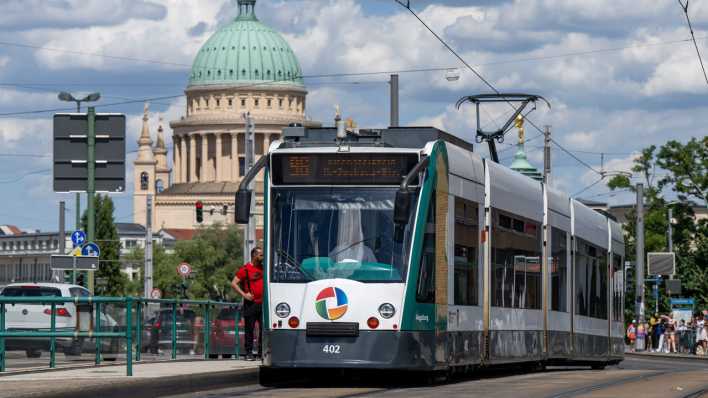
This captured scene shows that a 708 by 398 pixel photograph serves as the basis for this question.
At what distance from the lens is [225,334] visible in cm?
2872

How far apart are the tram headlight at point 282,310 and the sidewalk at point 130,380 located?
1124 mm

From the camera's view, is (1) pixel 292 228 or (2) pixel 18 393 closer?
(2) pixel 18 393

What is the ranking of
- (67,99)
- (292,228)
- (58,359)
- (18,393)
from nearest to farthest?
(18,393), (292,228), (58,359), (67,99)

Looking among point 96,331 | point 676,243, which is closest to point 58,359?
point 96,331

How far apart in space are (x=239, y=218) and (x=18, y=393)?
470 cm

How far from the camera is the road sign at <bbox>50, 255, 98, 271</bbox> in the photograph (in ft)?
132

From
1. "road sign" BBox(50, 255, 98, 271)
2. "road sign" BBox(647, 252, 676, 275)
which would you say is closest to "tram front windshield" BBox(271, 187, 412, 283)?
"road sign" BBox(50, 255, 98, 271)

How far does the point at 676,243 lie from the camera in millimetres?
105500

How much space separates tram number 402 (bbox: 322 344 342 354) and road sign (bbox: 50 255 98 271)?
19604 millimetres

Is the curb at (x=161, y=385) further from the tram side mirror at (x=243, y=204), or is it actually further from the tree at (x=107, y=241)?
the tree at (x=107, y=241)

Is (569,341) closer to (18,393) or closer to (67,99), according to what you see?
(18,393)

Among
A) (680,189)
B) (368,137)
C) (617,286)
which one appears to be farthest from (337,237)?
(680,189)

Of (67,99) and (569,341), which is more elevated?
(67,99)

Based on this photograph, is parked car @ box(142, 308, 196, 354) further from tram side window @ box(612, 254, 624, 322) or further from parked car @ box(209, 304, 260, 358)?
tram side window @ box(612, 254, 624, 322)
